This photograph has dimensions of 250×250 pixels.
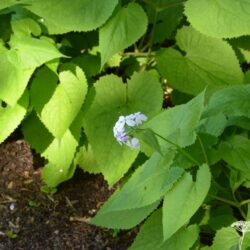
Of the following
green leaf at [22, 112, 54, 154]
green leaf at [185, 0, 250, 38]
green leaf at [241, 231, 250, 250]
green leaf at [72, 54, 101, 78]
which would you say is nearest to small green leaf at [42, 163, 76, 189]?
green leaf at [22, 112, 54, 154]

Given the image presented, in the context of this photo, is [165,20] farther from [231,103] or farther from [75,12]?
[231,103]

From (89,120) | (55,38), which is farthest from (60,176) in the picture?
(55,38)

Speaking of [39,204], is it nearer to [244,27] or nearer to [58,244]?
[58,244]

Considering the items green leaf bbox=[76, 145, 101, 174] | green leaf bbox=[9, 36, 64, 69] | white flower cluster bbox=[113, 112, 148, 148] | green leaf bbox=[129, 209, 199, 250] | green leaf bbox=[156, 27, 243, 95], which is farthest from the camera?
green leaf bbox=[76, 145, 101, 174]

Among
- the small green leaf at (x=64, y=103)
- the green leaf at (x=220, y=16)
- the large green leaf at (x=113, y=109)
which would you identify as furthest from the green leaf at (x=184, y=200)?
the small green leaf at (x=64, y=103)

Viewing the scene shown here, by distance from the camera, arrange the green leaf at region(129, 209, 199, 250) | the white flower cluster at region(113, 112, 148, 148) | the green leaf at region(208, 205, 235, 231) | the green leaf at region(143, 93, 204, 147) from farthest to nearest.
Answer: the green leaf at region(208, 205, 235, 231) → the green leaf at region(129, 209, 199, 250) → the green leaf at region(143, 93, 204, 147) → the white flower cluster at region(113, 112, 148, 148)

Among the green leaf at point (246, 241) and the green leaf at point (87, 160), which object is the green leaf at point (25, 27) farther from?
the green leaf at point (246, 241)

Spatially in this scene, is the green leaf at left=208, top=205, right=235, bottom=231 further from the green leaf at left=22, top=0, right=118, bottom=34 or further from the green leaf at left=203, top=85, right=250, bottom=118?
the green leaf at left=22, top=0, right=118, bottom=34
